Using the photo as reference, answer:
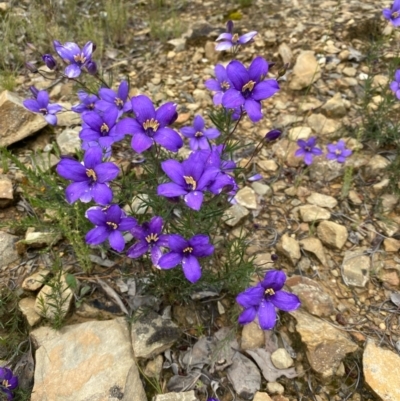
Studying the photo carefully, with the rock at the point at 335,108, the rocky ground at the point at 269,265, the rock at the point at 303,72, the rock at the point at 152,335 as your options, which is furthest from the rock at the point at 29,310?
the rock at the point at 303,72

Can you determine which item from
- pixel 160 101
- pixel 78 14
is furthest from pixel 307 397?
pixel 78 14

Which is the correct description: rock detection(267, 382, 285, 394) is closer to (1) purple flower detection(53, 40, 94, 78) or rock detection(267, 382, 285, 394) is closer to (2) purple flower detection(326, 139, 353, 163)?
(2) purple flower detection(326, 139, 353, 163)

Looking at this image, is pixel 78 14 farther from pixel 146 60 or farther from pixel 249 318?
pixel 249 318

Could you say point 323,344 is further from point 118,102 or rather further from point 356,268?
point 118,102

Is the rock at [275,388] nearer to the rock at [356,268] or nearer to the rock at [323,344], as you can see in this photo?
the rock at [323,344]

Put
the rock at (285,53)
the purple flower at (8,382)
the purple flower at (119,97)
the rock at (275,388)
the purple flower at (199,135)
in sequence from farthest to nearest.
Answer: the rock at (285,53) < the purple flower at (199,135) < the purple flower at (119,97) < the rock at (275,388) < the purple flower at (8,382)

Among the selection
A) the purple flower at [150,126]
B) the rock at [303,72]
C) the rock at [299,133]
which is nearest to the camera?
the purple flower at [150,126]

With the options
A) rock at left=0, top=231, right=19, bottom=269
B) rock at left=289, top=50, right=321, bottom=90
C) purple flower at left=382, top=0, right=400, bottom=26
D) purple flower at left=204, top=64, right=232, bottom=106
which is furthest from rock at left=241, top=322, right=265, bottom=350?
purple flower at left=382, top=0, right=400, bottom=26
